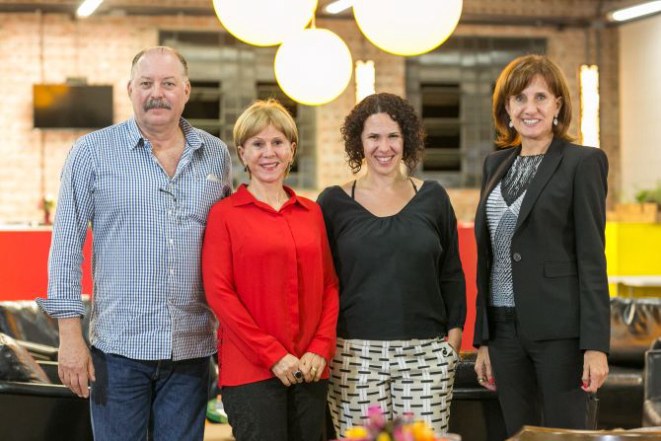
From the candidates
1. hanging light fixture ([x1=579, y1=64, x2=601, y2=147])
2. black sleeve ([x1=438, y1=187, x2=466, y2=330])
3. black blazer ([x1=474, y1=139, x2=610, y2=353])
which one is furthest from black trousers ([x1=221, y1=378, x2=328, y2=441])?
hanging light fixture ([x1=579, y1=64, x2=601, y2=147])

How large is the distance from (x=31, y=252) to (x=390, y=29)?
12.5 feet

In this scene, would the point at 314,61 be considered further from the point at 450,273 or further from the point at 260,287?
the point at 260,287

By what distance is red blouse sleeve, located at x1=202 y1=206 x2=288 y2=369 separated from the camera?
2.72 m

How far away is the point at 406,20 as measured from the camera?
403 cm

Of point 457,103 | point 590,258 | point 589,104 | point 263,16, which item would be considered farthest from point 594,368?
point 457,103

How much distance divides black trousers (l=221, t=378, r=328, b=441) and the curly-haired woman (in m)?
0.13

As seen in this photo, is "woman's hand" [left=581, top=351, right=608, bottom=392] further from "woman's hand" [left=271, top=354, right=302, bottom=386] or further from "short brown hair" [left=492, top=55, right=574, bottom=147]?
"woman's hand" [left=271, top=354, right=302, bottom=386]

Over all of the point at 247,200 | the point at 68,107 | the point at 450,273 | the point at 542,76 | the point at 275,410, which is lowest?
the point at 275,410

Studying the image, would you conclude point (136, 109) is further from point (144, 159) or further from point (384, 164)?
point (384, 164)

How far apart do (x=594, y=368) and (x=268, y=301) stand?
1.01 metres

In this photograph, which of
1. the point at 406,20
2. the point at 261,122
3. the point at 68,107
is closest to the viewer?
the point at 261,122

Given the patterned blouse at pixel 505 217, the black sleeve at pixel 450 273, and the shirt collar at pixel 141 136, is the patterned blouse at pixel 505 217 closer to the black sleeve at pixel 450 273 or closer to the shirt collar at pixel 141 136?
the black sleeve at pixel 450 273

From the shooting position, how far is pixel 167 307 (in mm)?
2764

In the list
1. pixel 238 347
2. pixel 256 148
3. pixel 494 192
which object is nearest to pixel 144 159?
pixel 256 148
